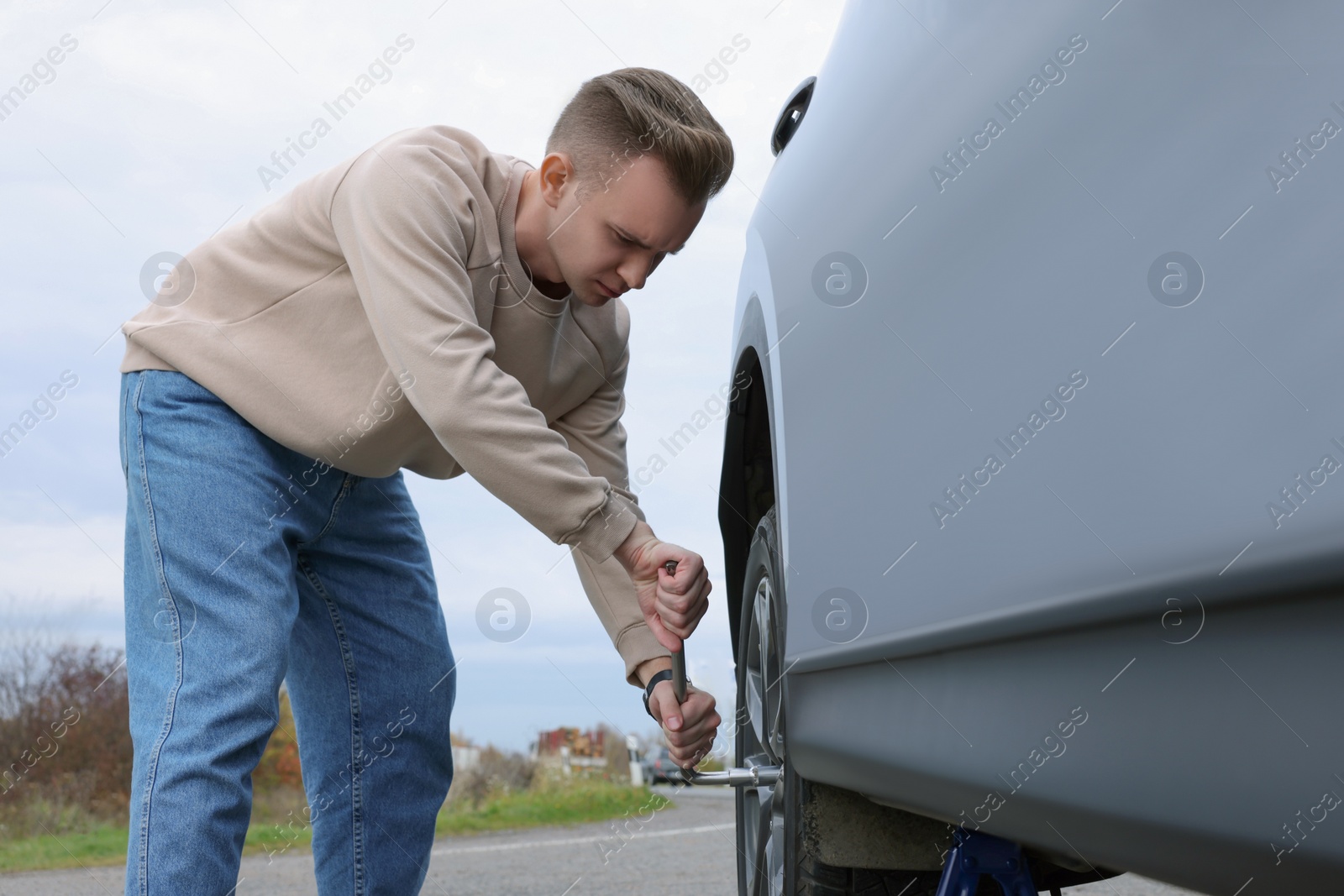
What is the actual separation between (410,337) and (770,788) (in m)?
0.90

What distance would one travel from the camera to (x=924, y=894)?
151 cm

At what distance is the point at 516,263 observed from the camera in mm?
1552

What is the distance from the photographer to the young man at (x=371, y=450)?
127 cm

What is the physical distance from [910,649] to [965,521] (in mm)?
146

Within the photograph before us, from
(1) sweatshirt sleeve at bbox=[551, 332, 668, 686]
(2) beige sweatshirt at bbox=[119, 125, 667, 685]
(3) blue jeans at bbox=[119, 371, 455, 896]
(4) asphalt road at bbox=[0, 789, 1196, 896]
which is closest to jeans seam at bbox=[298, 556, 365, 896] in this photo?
(3) blue jeans at bbox=[119, 371, 455, 896]

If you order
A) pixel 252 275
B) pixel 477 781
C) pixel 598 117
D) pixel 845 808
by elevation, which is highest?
pixel 598 117

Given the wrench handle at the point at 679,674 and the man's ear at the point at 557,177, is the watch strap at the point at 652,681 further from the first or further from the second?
the man's ear at the point at 557,177

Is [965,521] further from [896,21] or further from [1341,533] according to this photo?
[896,21]

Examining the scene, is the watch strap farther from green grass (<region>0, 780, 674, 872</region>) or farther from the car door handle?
green grass (<region>0, 780, 674, 872</region>)

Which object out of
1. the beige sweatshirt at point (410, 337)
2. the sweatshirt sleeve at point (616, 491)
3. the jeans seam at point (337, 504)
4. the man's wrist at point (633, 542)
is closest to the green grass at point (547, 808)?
the sweatshirt sleeve at point (616, 491)

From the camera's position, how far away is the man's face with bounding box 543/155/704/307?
1.35m

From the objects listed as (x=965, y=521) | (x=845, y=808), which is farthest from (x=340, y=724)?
(x=965, y=521)

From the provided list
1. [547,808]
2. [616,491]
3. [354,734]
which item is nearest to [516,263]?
[616,491]

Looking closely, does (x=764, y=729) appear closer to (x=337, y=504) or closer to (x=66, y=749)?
(x=337, y=504)
